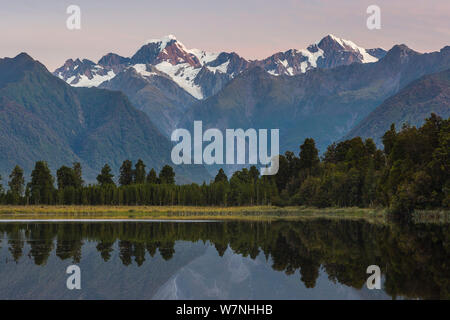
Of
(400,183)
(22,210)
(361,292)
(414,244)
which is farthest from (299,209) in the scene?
(361,292)

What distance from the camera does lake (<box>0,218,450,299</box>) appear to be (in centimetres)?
3781

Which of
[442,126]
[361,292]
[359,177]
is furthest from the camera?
[359,177]

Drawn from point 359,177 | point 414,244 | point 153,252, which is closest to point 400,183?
point 359,177

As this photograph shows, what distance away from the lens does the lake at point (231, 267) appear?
1489 inches

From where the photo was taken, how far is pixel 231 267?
166ft

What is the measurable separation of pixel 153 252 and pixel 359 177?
11727 centimetres

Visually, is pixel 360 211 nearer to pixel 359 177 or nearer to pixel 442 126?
pixel 359 177

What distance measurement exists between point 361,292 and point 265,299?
5.51m

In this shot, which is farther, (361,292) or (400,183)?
(400,183)

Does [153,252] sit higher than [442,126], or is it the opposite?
[442,126]

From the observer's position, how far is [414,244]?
62.5 m
